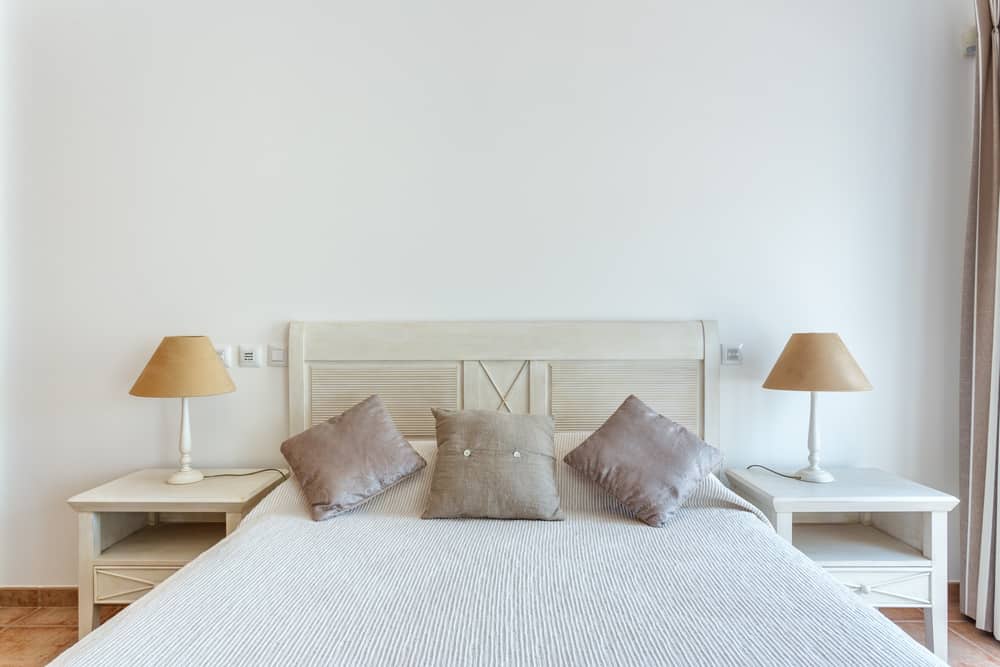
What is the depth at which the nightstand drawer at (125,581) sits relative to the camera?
2.23 meters

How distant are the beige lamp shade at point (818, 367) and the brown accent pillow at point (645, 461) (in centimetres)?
47

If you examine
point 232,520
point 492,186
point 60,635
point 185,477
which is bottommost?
point 60,635

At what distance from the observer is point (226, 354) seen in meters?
2.65

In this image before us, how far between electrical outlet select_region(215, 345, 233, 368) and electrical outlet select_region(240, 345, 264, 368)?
49 millimetres

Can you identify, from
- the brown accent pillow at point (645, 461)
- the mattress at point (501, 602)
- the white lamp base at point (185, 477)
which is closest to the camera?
the mattress at point (501, 602)

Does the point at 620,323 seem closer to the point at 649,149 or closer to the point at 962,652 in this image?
the point at 649,149

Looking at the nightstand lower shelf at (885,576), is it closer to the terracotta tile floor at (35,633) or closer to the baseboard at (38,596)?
the terracotta tile floor at (35,633)

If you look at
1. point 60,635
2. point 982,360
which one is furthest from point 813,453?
point 60,635

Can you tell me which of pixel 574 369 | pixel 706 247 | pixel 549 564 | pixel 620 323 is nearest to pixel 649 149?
pixel 706 247

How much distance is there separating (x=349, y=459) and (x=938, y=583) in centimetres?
213

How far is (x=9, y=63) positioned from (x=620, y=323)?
2.84 meters

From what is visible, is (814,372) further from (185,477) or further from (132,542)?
(132,542)

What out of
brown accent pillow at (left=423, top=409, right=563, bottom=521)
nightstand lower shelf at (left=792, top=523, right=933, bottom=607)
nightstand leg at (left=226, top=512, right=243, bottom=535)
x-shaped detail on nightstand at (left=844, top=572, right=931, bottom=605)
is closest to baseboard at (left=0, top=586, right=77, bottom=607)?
nightstand leg at (left=226, top=512, right=243, bottom=535)

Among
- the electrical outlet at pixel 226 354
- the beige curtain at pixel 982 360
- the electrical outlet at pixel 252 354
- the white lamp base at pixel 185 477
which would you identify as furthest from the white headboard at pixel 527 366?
the beige curtain at pixel 982 360
